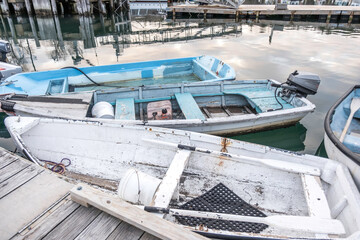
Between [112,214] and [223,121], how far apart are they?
3.88 meters

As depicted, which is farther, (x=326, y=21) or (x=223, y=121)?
(x=326, y=21)

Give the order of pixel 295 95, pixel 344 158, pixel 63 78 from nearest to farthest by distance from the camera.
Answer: pixel 344 158
pixel 295 95
pixel 63 78

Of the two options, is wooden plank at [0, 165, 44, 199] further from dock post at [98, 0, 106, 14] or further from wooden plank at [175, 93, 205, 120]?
dock post at [98, 0, 106, 14]

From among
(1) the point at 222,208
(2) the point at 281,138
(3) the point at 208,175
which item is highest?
(3) the point at 208,175

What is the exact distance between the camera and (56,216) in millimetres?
2184

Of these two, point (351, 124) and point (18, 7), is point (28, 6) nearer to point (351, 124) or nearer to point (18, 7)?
point (18, 7)

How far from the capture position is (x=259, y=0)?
5575 centimetres

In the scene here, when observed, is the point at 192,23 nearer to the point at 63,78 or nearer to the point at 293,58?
the point at 293,58

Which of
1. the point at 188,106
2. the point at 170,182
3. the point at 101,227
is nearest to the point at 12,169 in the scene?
the point at 101,227

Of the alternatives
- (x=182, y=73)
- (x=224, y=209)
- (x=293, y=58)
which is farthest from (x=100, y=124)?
(x=293, y=58)

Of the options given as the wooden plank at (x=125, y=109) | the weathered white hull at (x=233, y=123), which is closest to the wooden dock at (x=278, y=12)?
the weathered white hull at (x=233, y=123)

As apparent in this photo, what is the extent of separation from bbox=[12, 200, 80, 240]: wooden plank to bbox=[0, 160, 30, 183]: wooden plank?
88 cm

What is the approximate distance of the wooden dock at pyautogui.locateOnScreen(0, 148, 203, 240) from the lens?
2.01 m

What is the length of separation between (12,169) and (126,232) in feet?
5.87
